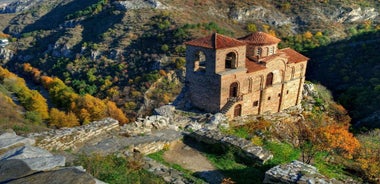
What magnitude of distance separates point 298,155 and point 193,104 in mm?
9651

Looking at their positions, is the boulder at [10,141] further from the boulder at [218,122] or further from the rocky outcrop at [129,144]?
the boulder at [218,122]

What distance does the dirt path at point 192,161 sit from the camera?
10.9 meters

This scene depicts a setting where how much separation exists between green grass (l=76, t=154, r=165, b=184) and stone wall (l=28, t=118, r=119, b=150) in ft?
Result: 8.99

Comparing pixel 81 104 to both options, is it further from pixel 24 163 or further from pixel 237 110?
pixel 24 163

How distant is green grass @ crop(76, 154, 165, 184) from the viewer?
782cm

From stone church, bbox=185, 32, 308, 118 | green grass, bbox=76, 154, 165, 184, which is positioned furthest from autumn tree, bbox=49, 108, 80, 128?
green grass, bbox=76, 154, 165, 184

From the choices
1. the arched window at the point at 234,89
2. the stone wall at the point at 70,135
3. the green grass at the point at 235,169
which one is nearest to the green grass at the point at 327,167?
the green grass at the point at 235,169

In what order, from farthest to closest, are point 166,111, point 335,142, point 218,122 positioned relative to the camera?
point 166,111 → point 218,122 → point 335,142

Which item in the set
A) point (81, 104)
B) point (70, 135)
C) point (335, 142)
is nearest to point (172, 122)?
point (70, 135)

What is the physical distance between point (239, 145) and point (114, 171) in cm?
528

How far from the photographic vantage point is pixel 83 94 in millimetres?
50312

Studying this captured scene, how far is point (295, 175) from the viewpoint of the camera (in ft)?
29.2

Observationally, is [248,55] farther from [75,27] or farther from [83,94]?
[75,27]

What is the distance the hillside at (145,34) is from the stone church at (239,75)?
74.5 ft
